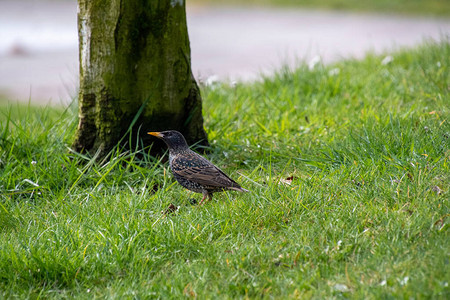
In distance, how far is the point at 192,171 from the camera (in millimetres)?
4348

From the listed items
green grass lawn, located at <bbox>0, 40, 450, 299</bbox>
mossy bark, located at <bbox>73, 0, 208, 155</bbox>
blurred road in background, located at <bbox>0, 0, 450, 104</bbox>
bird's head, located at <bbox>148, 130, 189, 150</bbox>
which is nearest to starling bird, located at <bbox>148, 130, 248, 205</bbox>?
bird's head, located at <bbox>148, 130, 189, 150</bbox>

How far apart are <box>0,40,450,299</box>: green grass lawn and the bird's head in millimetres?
264

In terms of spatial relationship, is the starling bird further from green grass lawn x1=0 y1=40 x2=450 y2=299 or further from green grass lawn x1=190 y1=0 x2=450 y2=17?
green grass lawn x1=190 y1=0 x2=450 y2=17

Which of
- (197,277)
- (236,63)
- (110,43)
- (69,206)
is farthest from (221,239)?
(236,63)

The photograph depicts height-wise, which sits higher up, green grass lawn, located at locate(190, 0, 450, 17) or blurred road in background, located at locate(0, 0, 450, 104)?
green grass lawn, located at locate(190, 0, 450, 17)

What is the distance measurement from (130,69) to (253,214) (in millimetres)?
1766

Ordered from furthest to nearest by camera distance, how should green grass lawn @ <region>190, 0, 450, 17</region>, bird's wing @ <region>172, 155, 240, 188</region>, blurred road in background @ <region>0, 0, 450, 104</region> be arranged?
1. green grass lawn @ <region>190, 0, 450, 17</region>
2. blurred road in background @ <region>0, 0, 450, 104</region>
3. bird's wing @ <region>172, 155, 240, 188</region>

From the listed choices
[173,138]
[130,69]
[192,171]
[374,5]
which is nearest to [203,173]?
[192,171]

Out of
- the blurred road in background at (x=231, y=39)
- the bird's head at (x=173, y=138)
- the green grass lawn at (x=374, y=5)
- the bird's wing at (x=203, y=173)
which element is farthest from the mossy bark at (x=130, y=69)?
the green grass lawn at (x=374, y=5)

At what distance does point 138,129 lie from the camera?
481cm

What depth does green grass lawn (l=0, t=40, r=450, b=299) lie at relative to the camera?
3.16 metres

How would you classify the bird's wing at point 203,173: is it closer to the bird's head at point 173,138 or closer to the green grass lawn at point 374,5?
the bird's head at point 173,138

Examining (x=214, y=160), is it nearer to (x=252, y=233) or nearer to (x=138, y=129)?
(x=138, y=129)

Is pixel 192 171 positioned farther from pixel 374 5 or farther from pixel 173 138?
pixel 374 5
